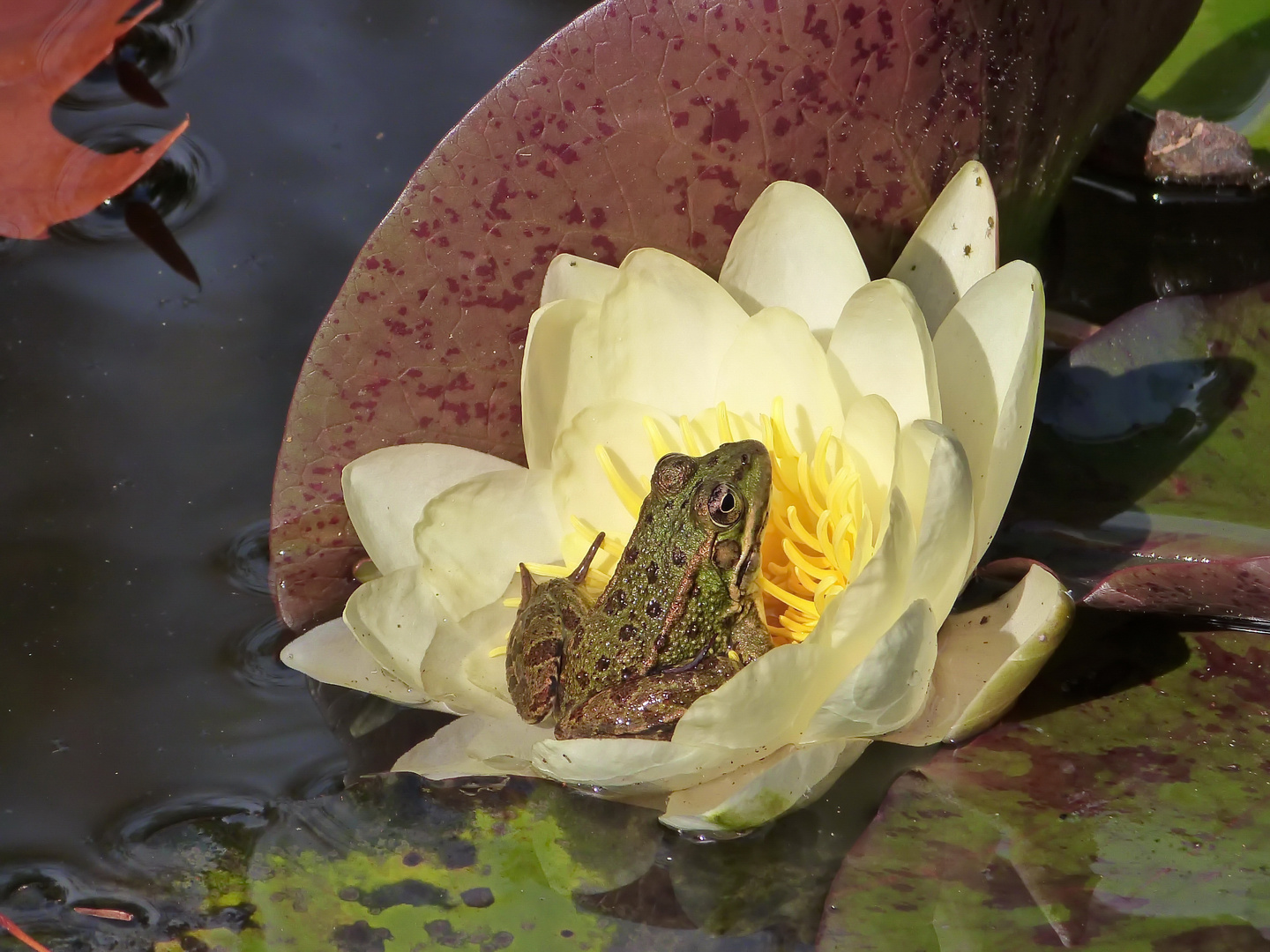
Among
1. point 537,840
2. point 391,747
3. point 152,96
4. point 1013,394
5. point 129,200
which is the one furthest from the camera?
point 152,96

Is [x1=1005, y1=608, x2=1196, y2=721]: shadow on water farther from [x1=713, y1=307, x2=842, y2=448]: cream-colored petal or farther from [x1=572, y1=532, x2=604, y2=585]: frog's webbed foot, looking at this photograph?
[x1=572, y1=532, x2=604, y2=585]: frog's webbed foot

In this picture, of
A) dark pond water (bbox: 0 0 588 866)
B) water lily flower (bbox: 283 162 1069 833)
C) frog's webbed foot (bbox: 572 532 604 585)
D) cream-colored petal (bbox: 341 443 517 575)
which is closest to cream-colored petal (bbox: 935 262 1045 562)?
water lily flower (bbox: 283 162 1069 833)

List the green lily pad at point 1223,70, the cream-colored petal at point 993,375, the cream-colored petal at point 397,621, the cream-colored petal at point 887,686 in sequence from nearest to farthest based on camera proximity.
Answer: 1. the cream-colored petal at point 887,686
2. the cream-colored petal at point 993,375
3. the cream-colored petal at point 397,621
4. the green lily pad at point 1223,70

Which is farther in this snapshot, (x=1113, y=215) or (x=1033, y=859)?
(x=1113, y=215)

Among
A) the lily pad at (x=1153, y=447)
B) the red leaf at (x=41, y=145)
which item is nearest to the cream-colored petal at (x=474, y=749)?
the lily pad at (x=1153, y=447)

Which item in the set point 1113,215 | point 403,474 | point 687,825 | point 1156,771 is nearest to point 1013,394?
point 1156,771

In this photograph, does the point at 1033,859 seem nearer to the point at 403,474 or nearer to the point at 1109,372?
the point at 1109,372

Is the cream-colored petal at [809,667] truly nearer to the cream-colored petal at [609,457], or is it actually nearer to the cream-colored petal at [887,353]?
the cream-colored petal at [887,353]
